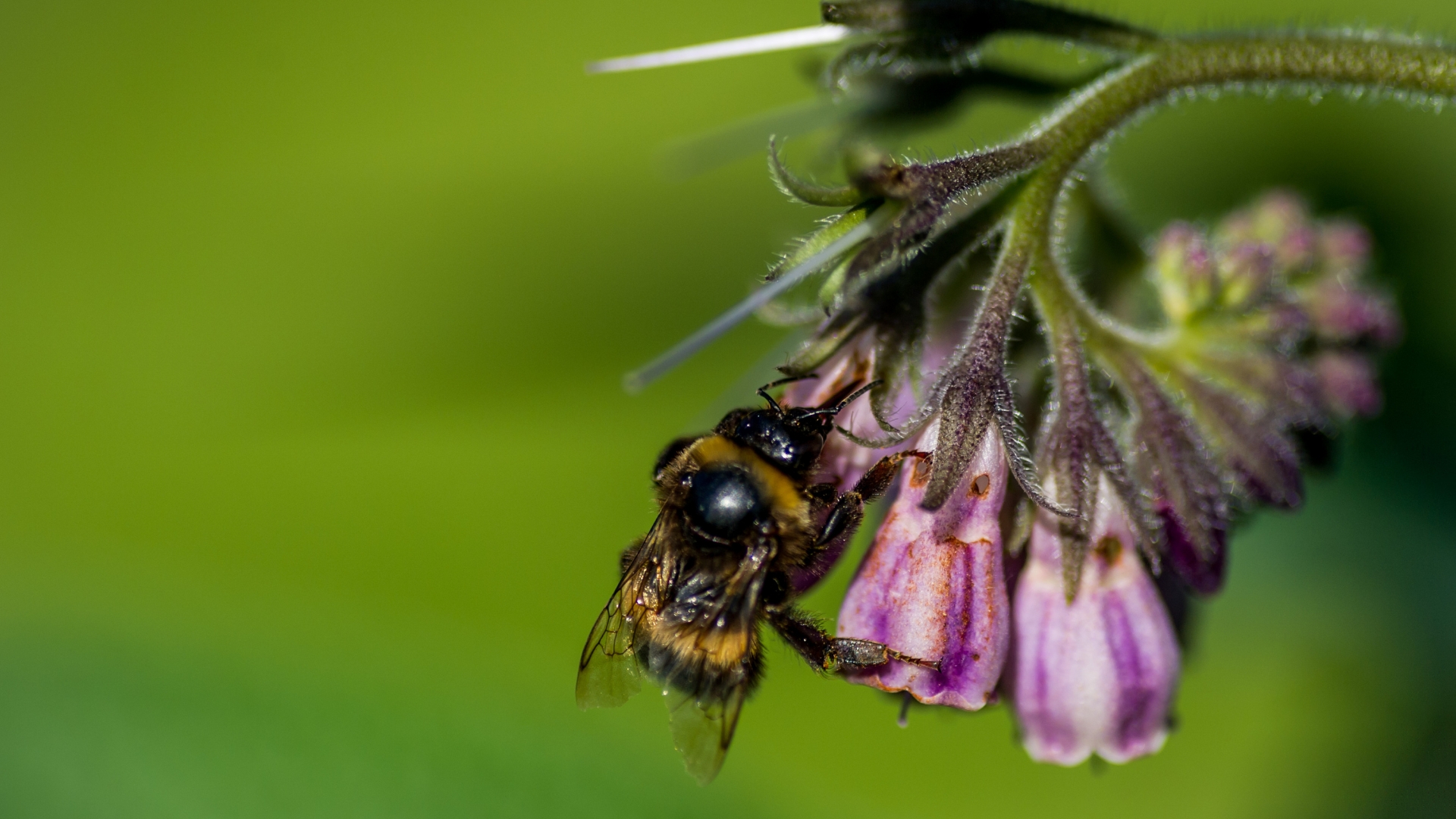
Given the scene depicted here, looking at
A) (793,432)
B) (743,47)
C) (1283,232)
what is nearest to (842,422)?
(793,432)

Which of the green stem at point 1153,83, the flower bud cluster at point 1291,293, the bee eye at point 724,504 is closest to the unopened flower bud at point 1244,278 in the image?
the flower bud cluster at point 1291,293

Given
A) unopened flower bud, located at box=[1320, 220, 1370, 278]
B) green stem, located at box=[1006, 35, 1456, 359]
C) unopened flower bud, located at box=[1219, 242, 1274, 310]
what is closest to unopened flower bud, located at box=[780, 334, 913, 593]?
green stem, located at box=[1006, 35, 1456, 359]

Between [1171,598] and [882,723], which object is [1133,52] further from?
[882,723]

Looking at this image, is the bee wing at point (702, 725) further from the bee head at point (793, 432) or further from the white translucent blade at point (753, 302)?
the white translucent blade at point (753, 302)

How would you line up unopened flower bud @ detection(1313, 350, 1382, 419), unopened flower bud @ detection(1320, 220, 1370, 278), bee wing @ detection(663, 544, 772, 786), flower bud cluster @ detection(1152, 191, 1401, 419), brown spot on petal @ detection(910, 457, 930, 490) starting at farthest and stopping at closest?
unopened flower bud @ detection(1320, 220, 1370, 278)
unopened flower bud @ detection(1313, 350, 1382, 419)
flower bud cluster @ detection(1152, 191, 1401, 419)
bee wing @ detection(663, 544, 772, 786)
brown spot on petal @ detection(910, 457, 930, 490)

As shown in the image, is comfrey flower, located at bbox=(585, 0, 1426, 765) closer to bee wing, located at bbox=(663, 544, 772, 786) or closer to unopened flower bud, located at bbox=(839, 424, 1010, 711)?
unopened flower bud, located at bbox=(839, 424, 1010, 711)

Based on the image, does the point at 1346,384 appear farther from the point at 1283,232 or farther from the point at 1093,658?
the point at 1093,658
